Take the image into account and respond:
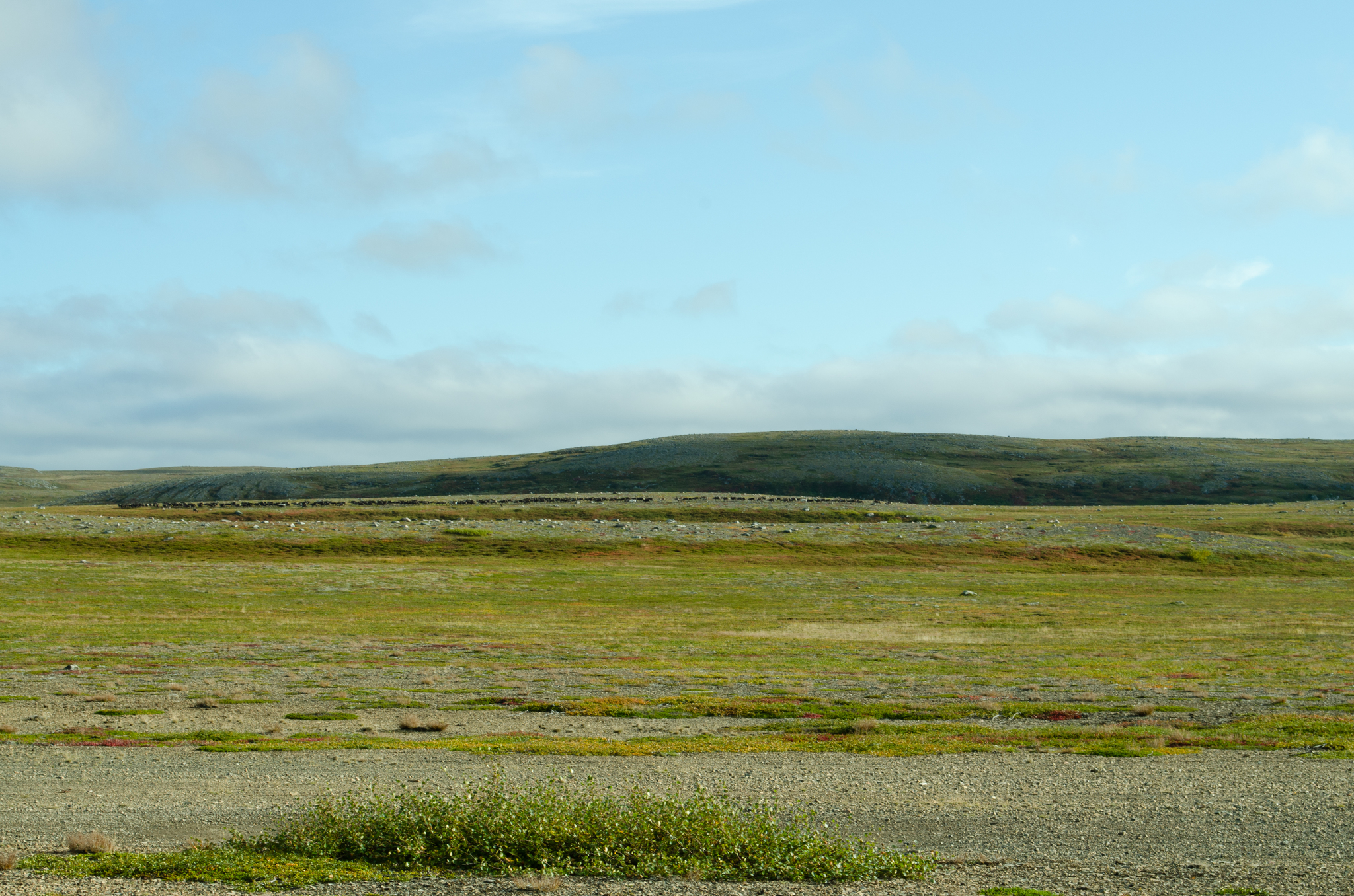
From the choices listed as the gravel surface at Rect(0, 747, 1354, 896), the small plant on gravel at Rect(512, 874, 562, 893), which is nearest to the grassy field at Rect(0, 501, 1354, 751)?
the gravel surface at Rect(0, 747, 1354, 896)

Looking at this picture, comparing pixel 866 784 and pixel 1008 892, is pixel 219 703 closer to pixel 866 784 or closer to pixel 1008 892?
pixel 866 784

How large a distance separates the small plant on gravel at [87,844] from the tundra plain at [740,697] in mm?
466

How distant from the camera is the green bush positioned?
1251cm

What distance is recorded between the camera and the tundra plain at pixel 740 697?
49.9ft

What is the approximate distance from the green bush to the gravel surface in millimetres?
394

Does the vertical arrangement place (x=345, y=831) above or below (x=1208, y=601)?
above

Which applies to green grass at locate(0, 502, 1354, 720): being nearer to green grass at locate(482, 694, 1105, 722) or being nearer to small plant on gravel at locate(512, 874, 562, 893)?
→ green grass at locate(482, 694, 1105, 722)

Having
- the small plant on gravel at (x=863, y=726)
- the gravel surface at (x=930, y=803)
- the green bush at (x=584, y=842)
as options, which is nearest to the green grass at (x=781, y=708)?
the small plant on gravel at (x=863, y=726)

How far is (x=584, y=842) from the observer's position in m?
12.9

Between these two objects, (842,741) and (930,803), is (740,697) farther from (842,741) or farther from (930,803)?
(930,803)

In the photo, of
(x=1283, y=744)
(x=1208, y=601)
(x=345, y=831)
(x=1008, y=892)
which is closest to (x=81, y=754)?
(x=345, y=831)

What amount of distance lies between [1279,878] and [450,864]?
10408mm

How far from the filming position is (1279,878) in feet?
41.2

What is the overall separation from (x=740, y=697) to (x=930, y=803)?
1243cm
